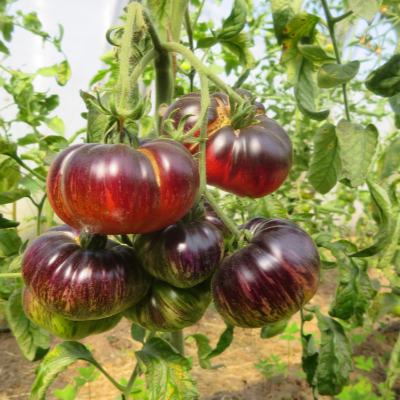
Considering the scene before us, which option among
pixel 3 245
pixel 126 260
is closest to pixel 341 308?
pixel 126 260

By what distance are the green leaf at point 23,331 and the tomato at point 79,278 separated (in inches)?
10.6

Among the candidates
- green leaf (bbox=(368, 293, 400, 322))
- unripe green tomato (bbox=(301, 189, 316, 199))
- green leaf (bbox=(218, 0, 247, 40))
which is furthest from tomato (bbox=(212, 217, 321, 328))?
unripe green tomato (bbox=(301, 189, 316, 199))

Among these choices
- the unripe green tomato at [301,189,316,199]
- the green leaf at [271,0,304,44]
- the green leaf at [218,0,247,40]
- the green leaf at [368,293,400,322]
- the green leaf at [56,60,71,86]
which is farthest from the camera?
the unripe green tomato at [301,189,316,199]

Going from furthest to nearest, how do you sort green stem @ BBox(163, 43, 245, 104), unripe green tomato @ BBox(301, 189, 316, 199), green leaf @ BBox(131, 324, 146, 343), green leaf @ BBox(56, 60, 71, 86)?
unripe green tomato @ BBox(301, 189, 316, 199), green leaf @ BBox(56, 60, 71, 86), green leaf @ BBox(131, 324, 146, 343), green stem @ BBox(163, 43, 245, 104)

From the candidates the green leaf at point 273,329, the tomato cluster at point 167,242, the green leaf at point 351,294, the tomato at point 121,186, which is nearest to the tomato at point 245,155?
the tomato cluster at point 167,242

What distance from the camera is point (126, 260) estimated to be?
48 centimetres

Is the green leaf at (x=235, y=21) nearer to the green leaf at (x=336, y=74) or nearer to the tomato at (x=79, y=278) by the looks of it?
the green leaf at (x=336, y=74)

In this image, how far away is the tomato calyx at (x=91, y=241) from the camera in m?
0.47

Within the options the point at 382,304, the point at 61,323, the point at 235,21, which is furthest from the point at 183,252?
the point at 382,304

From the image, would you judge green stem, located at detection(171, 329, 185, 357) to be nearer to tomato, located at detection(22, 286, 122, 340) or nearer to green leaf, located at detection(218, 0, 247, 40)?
tomato, located at detection(22, 286, 122, 340)

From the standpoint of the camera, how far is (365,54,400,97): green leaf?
1.62ft

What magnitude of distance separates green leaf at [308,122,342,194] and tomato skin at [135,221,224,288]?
0.30m

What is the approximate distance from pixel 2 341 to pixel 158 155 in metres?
1.59

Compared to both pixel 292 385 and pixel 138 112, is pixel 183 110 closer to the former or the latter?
pixel 138 112
